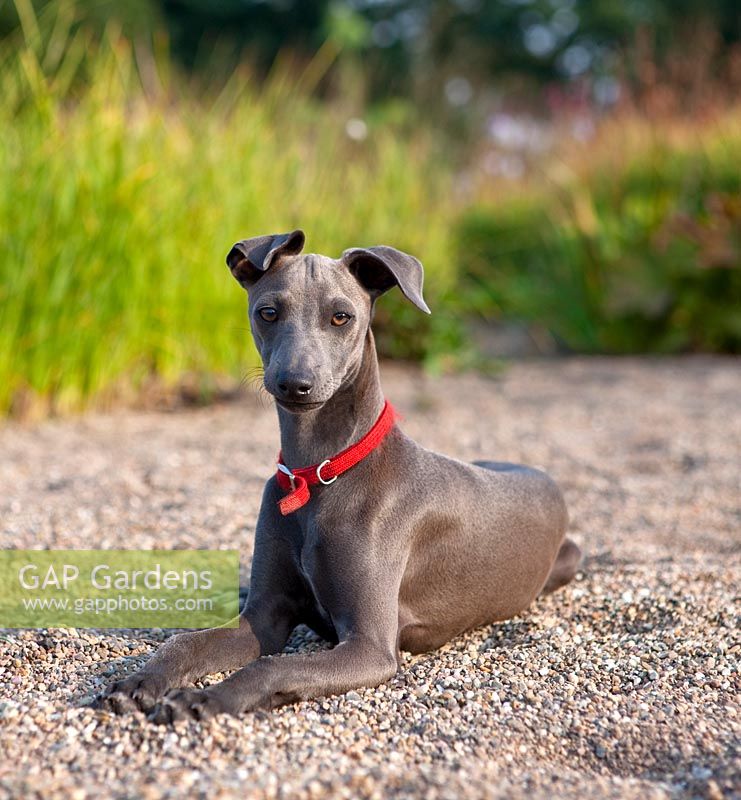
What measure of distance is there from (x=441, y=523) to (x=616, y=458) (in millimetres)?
2945

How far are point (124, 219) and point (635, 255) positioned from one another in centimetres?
458

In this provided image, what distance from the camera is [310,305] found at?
2.71m

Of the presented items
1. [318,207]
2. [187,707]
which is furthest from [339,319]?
[318,207]

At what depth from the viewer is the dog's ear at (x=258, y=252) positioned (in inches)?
111

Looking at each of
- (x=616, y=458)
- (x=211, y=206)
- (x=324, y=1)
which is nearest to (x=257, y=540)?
(x=616, y=458)

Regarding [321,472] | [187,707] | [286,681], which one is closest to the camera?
[187,707]

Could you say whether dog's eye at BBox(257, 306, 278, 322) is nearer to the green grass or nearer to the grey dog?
the grey dog

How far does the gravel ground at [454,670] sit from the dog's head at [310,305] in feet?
2.59

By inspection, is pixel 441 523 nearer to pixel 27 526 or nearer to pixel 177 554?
pixel 177 554

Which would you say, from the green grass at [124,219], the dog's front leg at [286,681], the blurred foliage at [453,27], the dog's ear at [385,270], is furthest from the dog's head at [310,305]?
the blurred foliage at [453,27]

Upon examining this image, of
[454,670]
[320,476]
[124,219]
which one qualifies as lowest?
[454,670]

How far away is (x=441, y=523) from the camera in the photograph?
2.95 meters

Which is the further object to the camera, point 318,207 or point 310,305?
point 318,207

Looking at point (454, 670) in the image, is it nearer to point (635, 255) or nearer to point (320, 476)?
point (320, 476)
